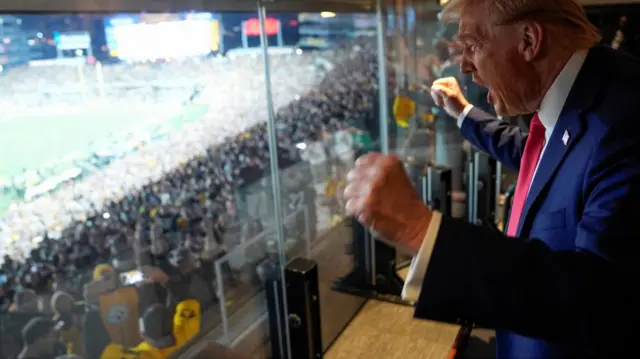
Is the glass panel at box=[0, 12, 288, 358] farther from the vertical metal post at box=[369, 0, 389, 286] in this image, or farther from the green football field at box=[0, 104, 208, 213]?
the vertical metal post at box=[369, 0, 389, 286]

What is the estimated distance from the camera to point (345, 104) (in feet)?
9.68

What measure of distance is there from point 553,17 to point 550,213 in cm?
31

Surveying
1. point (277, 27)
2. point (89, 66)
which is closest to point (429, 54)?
point (277, 27)

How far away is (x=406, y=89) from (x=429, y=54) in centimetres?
32

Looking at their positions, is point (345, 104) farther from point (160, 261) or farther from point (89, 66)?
point (89, 66)

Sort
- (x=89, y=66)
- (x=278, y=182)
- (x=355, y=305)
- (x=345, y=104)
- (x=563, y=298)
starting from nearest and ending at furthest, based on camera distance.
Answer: (x=563, y=298) → (x=89, y=66) → (x=278, y=182) → (x=355, y=305) → (x=345, y=104)

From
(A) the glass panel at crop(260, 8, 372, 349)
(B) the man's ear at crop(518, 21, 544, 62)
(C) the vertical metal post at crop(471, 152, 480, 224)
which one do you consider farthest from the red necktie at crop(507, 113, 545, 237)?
(C) the vertical metal post at crop(471, 152, 480, 224)

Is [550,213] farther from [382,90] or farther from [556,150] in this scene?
[382,90]

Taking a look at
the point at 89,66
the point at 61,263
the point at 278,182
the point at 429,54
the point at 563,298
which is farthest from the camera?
the point at 429,54

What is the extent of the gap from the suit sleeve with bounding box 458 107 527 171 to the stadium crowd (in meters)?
0.84

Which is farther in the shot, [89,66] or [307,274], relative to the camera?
[307,274]

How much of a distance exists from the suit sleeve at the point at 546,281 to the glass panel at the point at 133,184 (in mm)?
1095

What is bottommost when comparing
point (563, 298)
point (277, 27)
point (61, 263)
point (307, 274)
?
point (307, 274)

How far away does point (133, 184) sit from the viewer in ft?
6.03
